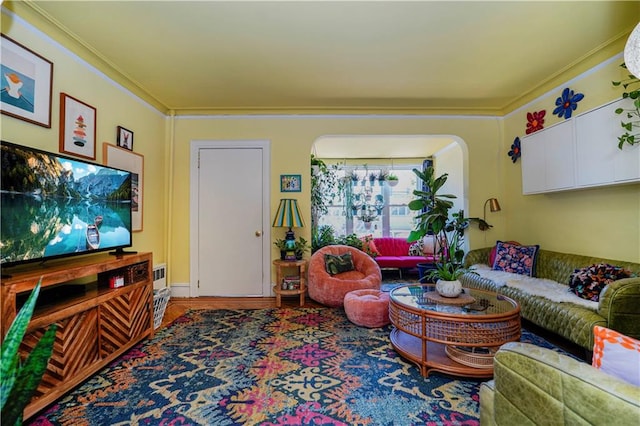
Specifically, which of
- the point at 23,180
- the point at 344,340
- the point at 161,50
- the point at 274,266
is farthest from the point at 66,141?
the point at 344,340

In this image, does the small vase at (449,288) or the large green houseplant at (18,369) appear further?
the small vase at (449,288)

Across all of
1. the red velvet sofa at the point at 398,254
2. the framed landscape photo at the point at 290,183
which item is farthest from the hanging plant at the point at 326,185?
the framed landscape photo at the point at 290,183

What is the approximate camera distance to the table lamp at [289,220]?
3607 millimetres

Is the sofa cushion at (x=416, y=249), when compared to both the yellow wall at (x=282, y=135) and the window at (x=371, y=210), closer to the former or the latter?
the window at (x=371, y=210)

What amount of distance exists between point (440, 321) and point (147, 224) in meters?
3.35

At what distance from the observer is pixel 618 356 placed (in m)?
0.89

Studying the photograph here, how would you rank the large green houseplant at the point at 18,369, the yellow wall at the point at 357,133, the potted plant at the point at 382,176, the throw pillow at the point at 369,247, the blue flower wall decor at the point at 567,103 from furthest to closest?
the potted plant at the point at 382,176, the throw pillow at the point at 369,247, the blue flower wall decor at the point at 567,103, the yellow wall at the point at 357,133, the large green houseplant at the point at 18,369

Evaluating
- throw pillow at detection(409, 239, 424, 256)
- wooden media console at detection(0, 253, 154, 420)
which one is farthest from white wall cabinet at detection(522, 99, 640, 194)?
wooden media console at detection(0, 253, 154, 420)

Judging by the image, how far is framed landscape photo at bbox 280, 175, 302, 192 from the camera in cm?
391

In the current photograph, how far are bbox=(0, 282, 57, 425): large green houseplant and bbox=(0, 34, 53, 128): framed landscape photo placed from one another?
192cm

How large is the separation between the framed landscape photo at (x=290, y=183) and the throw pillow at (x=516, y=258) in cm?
265

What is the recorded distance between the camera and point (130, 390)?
1.81 meters

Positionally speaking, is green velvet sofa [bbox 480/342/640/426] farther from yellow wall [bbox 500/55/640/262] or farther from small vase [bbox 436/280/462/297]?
yellow wall [bbox 500/55/640/262]

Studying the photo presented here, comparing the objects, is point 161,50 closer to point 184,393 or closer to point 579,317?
point 184,393
